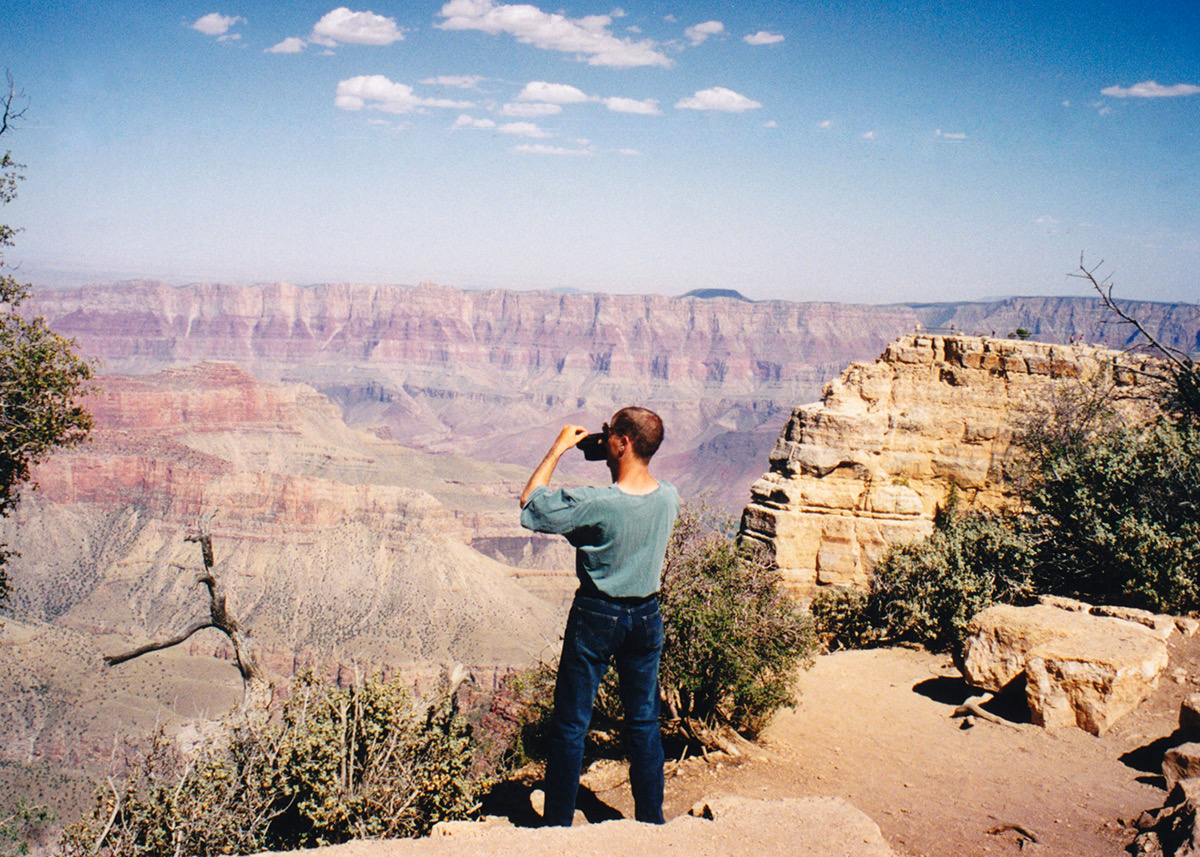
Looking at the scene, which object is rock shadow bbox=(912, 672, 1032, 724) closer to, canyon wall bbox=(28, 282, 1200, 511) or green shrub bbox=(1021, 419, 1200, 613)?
green shrub bbox=(1021, 419, 1200, 613)

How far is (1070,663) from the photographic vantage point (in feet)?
18.4

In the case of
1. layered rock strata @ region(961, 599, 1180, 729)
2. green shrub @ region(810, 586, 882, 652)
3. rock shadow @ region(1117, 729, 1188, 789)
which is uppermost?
layered rock strata @ region(961, 599, 1180, 729)

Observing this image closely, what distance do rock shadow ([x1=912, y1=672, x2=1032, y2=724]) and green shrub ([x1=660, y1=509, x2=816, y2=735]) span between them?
1479 millimetres

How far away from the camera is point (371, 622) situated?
41.2m

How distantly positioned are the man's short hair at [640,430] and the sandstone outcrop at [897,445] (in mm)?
6725

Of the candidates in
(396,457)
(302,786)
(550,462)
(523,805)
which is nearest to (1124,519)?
(523,805)

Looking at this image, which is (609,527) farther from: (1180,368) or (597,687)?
(1180,368)

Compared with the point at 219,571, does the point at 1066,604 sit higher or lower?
higher

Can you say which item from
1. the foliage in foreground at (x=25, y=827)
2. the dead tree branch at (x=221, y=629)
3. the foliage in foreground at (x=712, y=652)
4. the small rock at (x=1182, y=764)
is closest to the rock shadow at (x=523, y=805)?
the foliage in foreground at (x=712, y=652)

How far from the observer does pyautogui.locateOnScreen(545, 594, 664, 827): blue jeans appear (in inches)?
133

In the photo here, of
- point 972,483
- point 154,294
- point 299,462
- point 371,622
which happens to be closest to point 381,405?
point 154,294

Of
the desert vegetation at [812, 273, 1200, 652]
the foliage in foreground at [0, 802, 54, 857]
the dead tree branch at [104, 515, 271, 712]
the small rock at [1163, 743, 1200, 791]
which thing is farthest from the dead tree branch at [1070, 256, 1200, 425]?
the foliage in foreground at [0, 802, 54, 857]

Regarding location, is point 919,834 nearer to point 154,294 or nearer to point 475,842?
point 475,842

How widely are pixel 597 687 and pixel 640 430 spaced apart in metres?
1.15
